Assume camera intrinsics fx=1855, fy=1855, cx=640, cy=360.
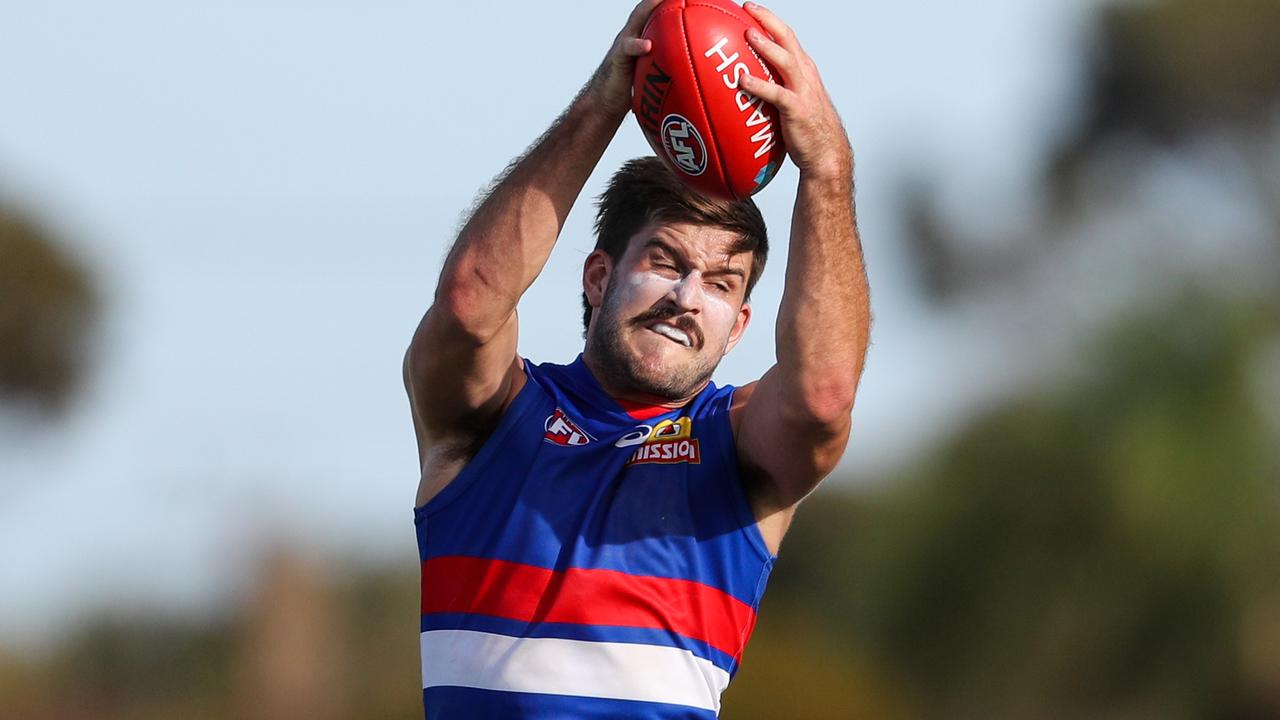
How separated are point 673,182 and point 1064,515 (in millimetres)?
19958

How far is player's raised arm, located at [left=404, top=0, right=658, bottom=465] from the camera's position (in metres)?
5.39

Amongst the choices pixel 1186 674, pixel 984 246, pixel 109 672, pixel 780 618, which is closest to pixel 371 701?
pixel 780 618

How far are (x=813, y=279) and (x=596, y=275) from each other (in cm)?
104

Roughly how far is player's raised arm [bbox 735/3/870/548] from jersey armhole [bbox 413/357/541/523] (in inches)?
31.3

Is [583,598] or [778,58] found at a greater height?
[778,58]

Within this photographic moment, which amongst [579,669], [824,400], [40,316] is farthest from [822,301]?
[40,316]

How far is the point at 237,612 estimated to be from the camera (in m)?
30.7

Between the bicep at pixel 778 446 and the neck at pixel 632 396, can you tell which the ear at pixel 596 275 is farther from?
the bicep at pixel 778 446

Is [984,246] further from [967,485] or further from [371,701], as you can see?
[371,701]

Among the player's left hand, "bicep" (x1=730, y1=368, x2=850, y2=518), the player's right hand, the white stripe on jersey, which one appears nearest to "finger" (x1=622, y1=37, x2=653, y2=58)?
the player's right hand

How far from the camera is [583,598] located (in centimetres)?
542

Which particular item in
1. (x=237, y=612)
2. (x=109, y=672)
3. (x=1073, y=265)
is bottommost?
(x=109, y=672)

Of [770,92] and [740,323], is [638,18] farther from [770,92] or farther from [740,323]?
[740,323]

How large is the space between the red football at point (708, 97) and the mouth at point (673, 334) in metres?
0.53
